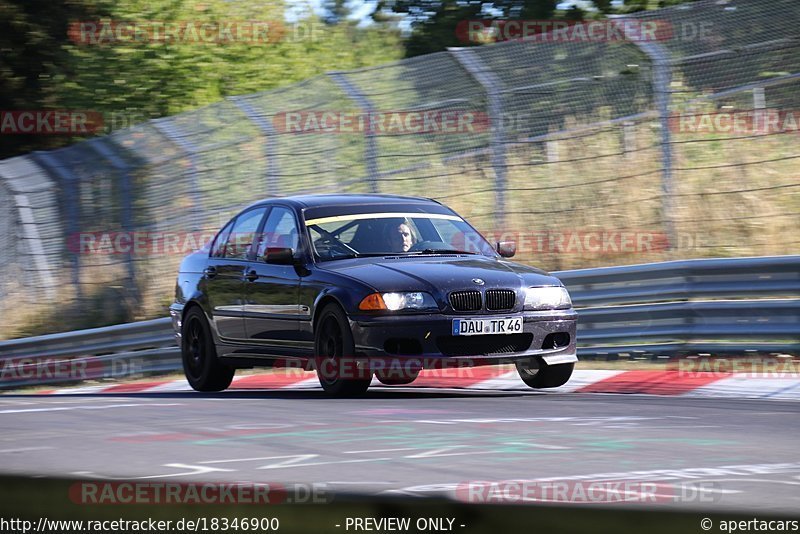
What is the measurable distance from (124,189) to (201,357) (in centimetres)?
715

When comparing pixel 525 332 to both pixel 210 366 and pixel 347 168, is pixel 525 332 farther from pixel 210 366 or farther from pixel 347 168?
pixel 347 168

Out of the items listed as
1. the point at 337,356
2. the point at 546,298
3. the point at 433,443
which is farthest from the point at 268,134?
the point at 433,443

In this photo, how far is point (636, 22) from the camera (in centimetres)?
1328

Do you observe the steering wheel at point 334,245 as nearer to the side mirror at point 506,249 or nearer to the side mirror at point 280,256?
the side mirror at point 280,256

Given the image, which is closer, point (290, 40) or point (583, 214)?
point (583, 214)

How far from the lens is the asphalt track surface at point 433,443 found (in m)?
5.33

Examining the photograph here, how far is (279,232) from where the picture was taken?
10.9 metres

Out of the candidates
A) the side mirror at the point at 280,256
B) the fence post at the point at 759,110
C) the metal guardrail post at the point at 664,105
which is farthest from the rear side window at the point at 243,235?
the fence post at the point at 759,110

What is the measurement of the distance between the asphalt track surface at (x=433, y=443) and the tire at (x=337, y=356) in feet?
0.49

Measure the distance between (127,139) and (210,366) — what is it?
7.03 meters

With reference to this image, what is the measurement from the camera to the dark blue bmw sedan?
9219 mm

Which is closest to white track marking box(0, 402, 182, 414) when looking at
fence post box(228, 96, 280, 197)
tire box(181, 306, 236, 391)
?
tire box(181, 306, 236, 391)

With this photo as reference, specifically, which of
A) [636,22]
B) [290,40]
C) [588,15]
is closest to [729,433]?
[636,22]

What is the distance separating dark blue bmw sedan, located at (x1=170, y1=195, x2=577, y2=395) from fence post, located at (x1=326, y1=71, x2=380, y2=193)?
11.1 ft
